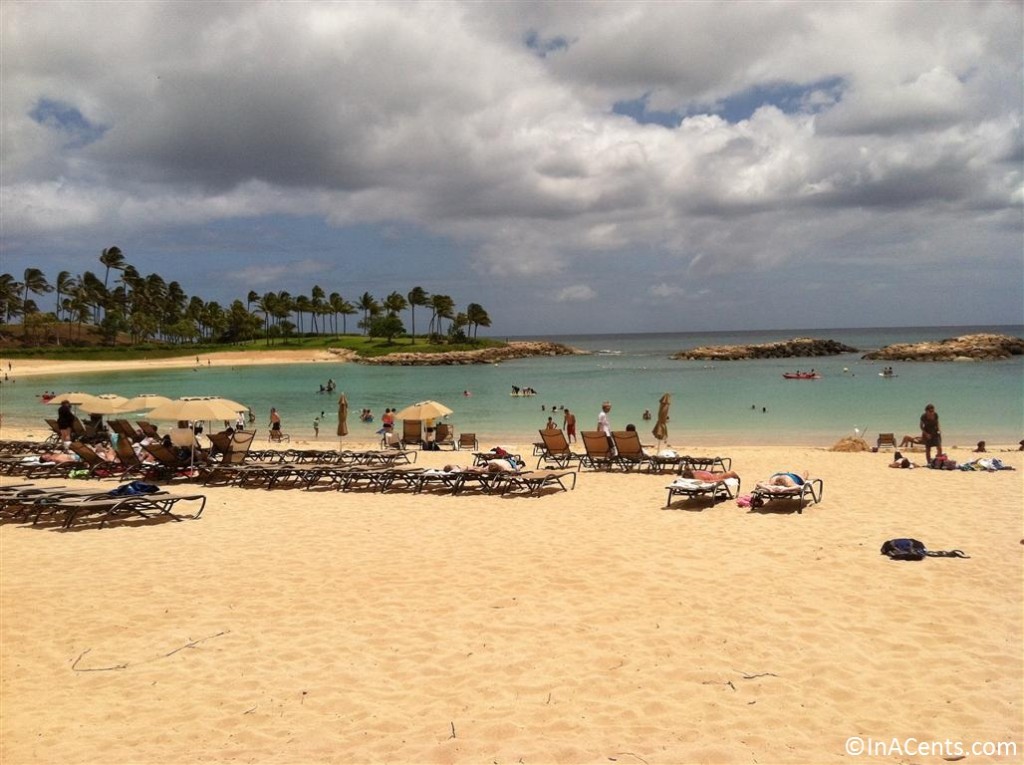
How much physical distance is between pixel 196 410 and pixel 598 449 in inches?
345

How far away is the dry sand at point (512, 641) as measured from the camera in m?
4.21

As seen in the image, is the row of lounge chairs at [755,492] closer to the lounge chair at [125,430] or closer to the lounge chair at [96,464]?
the lounge chair at [96,464]

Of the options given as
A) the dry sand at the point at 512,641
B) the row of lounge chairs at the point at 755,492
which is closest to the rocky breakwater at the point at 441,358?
the row of lounge chairs at the point at 755,492

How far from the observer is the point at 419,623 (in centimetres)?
598

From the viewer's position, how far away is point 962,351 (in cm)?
8006

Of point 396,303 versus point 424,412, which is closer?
point 424,412

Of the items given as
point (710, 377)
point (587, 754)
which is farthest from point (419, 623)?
point (710, 377)

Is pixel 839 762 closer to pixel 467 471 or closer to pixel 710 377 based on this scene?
pixel 467 471

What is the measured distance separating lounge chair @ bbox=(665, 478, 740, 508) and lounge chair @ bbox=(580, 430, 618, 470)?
2984 mm

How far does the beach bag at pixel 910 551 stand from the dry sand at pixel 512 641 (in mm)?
163

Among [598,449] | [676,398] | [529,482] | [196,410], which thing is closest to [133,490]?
[196,410]

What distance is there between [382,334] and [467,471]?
108 metres

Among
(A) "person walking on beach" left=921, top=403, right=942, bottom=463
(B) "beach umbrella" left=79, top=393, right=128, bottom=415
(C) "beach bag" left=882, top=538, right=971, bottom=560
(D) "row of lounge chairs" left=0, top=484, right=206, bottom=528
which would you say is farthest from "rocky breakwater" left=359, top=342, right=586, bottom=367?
(C) "beach bag" left=882, top=538, right=971, bottom=560

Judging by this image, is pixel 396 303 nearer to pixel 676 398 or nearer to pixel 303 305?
pixel 303 305
